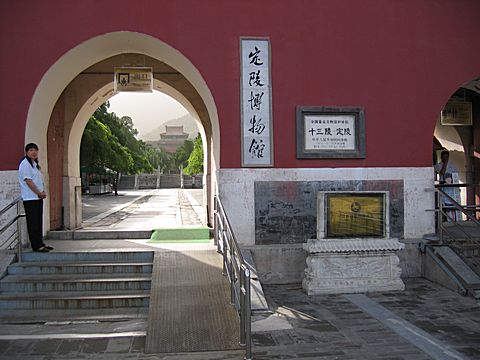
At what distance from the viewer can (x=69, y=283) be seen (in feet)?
19.3

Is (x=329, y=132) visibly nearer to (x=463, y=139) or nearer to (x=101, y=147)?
(x=463, y=139)

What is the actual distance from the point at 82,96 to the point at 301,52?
177 inches

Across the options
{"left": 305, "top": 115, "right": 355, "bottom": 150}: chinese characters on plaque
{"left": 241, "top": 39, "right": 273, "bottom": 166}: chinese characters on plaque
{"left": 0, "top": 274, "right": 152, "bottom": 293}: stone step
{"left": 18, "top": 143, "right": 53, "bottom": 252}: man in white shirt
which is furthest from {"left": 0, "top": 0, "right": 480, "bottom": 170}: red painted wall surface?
{"left": 0, "top": 274, "right": 152, "bottom": 293}: stone step

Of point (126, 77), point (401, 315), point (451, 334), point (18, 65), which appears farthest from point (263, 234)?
point (18, 65)

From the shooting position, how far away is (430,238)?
7492 millimetres

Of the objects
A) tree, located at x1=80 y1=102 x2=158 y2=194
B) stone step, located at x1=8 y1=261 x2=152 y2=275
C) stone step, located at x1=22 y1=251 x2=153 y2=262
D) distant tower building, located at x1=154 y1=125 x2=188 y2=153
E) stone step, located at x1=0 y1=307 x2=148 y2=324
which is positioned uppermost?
distant tower building, located at x1=154 y1=125 x2=188 y2=153

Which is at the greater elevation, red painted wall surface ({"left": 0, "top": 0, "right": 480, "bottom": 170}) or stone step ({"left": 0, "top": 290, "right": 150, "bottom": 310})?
red painted wall surface ({"left": 0, "top": 0, "right": 480, "bottom": 170})

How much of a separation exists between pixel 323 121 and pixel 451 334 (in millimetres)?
3758

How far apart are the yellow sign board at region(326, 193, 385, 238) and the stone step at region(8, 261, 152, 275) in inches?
102

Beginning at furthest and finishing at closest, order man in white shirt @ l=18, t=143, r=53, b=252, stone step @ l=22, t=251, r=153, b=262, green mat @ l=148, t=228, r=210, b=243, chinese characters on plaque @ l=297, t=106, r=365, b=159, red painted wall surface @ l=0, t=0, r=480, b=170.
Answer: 1. green mat @ l=148, t=228, r=210, b=243
2. chinese characters on plaque @ l=297, t=106, r=365, b=159
3. red painted wall surface @ l=0, t=0, r=480, b=170
4. stone step @ l=22, t=251, r=153, b=262
5. man in white shirt @ l=18, t=143, r=53, b=252

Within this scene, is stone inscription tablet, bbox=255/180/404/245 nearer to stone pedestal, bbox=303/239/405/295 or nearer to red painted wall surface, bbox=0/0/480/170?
red painted wall surface, bbox=0/0/480/170

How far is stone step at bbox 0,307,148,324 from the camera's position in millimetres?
5355

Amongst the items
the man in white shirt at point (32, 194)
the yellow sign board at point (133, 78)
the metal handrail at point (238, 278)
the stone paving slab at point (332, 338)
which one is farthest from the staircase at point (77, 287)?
the yellow sign board at point (133, 78)

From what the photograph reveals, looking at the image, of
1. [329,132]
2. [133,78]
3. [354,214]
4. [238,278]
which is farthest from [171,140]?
[238,278]
